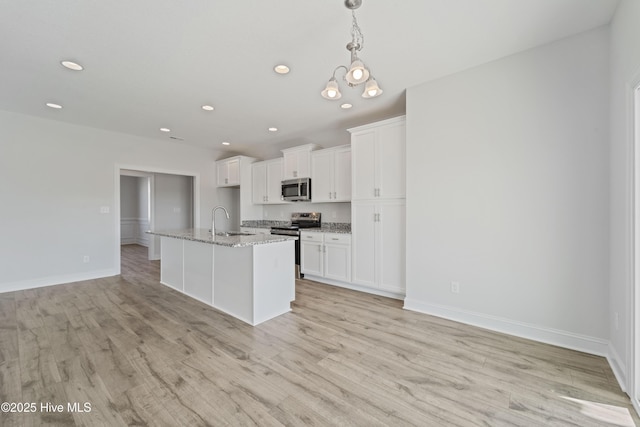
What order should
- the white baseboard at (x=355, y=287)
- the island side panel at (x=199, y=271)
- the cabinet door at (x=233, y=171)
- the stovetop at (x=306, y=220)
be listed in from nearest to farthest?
the island side panel at (x=199, y=271) < the white baseboard at (x=355, y=287) < the stovetop at (x=306, y=220) < the cabinet door at (x=233, y=171)

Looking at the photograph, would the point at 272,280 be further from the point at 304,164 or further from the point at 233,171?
the point at 233,171

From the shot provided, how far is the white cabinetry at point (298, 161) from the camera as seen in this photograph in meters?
4.92

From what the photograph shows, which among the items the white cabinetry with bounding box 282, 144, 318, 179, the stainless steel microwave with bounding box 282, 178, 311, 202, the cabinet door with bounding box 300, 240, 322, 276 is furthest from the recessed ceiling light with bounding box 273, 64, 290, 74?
the cabinet door with bounding box 300, 240, 322, 276

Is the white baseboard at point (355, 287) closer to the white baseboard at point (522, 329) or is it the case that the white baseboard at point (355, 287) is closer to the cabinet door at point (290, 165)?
the white baseboard at point (522, 329)

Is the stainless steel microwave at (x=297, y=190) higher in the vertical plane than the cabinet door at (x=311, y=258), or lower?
higher

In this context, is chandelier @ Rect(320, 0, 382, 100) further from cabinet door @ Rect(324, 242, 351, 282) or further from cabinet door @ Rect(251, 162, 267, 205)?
cabinet door @ Rect(251, 162, 267, 205)

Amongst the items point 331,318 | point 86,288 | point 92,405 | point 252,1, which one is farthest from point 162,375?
point 86,288

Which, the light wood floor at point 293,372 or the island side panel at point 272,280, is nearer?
the light wood floor at point 293,372

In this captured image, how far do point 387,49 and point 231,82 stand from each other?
5.65 ft

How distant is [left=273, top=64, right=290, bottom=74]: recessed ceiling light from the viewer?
2668 mm

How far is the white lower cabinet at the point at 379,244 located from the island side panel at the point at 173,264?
2.52 m

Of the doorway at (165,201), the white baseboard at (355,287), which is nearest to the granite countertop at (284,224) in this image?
the white baseboard at (355,287)

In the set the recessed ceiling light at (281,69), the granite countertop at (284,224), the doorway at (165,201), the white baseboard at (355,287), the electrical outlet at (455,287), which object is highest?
the recessed ceiling light at (281,69)

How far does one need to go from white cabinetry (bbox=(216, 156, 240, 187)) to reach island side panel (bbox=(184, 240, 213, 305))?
2553 mm
